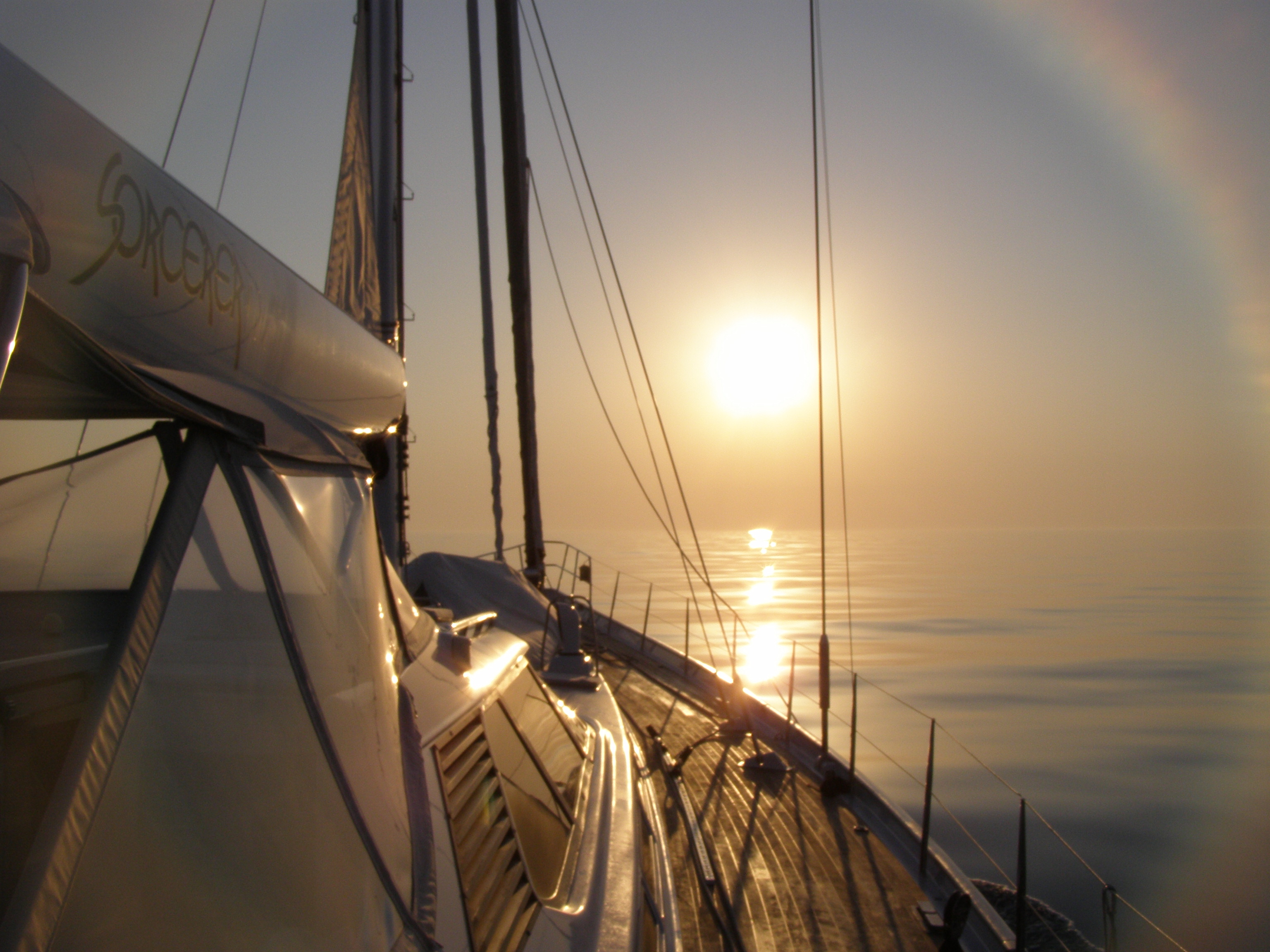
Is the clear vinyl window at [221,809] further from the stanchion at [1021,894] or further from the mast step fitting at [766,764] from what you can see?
the mast step fitting at [766,764]

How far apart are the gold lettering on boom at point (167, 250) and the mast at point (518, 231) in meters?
9.08

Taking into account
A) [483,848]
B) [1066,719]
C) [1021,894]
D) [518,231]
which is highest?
[518,231]

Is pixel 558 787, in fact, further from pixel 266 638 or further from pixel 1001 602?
pixel 1001 602

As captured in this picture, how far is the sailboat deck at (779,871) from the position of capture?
4.39 meters

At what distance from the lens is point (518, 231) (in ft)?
35.6

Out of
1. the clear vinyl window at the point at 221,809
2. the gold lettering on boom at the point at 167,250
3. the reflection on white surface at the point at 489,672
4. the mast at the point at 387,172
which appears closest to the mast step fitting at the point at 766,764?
the mast at the point at 387,172

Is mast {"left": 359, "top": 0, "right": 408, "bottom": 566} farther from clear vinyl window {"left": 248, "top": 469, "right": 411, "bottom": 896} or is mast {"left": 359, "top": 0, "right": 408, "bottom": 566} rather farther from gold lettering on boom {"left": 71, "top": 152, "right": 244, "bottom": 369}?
gold lettering on boom {"left": 71, "top": 152, "right": 244, "bottom": 369}

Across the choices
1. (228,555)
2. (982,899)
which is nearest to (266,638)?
(228,555)

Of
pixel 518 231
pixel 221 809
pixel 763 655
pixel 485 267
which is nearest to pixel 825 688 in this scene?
pixel 221 809

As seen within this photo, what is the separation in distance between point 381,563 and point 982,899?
3.94 m

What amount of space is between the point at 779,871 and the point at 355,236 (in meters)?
4.75

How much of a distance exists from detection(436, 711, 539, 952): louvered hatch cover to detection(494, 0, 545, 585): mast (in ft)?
28.0

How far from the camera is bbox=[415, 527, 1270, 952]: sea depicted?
952cm

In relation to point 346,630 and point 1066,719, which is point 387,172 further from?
point 1066,719
